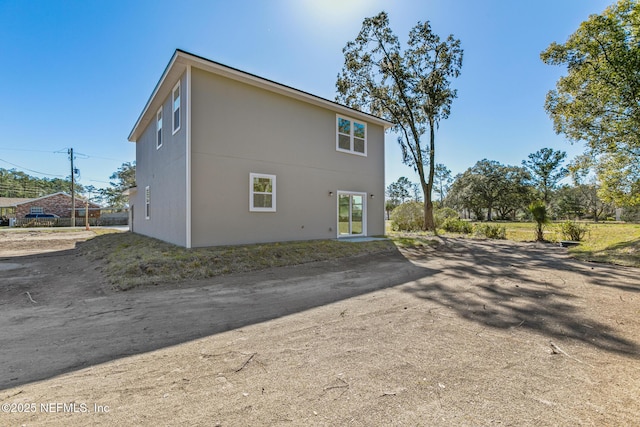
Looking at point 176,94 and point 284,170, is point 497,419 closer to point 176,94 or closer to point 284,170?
point 284,170

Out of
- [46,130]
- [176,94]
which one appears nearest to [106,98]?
[176,94]

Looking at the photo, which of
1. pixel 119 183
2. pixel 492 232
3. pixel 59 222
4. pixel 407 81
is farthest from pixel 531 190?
pixel 119 183

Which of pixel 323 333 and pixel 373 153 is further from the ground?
pixel 373 153

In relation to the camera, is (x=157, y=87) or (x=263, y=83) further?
(x=157, y=87)

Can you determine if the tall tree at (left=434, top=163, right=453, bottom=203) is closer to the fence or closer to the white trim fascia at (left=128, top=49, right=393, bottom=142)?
the white trim fascia at (left=128, top=49, right=393, bottom=142)

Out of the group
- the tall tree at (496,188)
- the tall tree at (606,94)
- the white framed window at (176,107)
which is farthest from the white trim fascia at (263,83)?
the tall tree at (496,188)

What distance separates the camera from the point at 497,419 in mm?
1753

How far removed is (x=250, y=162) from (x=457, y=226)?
13.7m

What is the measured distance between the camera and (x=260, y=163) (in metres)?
9.42

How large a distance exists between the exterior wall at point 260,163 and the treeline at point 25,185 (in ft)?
224

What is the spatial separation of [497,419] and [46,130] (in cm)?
4241

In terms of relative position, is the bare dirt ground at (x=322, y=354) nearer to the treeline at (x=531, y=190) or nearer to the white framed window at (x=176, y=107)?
the white framed window at (x=176, y=107)

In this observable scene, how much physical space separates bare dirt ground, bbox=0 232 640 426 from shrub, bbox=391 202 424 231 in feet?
41.5

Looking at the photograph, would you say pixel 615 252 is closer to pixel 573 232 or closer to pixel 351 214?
pixel 573 232
